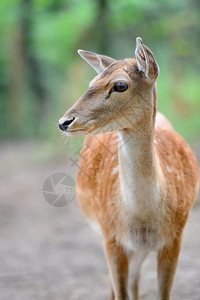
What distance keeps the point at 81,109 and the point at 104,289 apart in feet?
9.57

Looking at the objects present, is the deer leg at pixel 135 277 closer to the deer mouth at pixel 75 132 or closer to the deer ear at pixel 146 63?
the deer mouth at pixel 75 132

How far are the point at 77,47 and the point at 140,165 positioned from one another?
36.5 feet

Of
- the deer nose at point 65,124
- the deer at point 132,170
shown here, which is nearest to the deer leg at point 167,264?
the deer at point 132,170

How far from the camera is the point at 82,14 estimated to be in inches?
551

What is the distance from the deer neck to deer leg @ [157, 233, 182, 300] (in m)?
0.49

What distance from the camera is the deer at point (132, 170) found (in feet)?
10.5

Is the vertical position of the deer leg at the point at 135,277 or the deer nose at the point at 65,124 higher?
the deer nose at the point at 65,124

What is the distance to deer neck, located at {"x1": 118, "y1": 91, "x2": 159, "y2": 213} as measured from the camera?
336cm

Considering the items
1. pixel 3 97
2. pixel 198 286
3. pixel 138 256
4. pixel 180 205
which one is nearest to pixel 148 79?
pixel 180 205

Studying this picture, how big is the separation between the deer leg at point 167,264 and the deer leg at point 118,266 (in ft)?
0.90

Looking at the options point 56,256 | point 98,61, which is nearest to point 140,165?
point 98,61

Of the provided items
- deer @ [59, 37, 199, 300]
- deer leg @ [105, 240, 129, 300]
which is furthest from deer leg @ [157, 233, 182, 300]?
deer leg @ [105, 240, 129, 300]

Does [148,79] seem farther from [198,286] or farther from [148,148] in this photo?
[198,286]

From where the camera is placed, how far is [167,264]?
388cm
